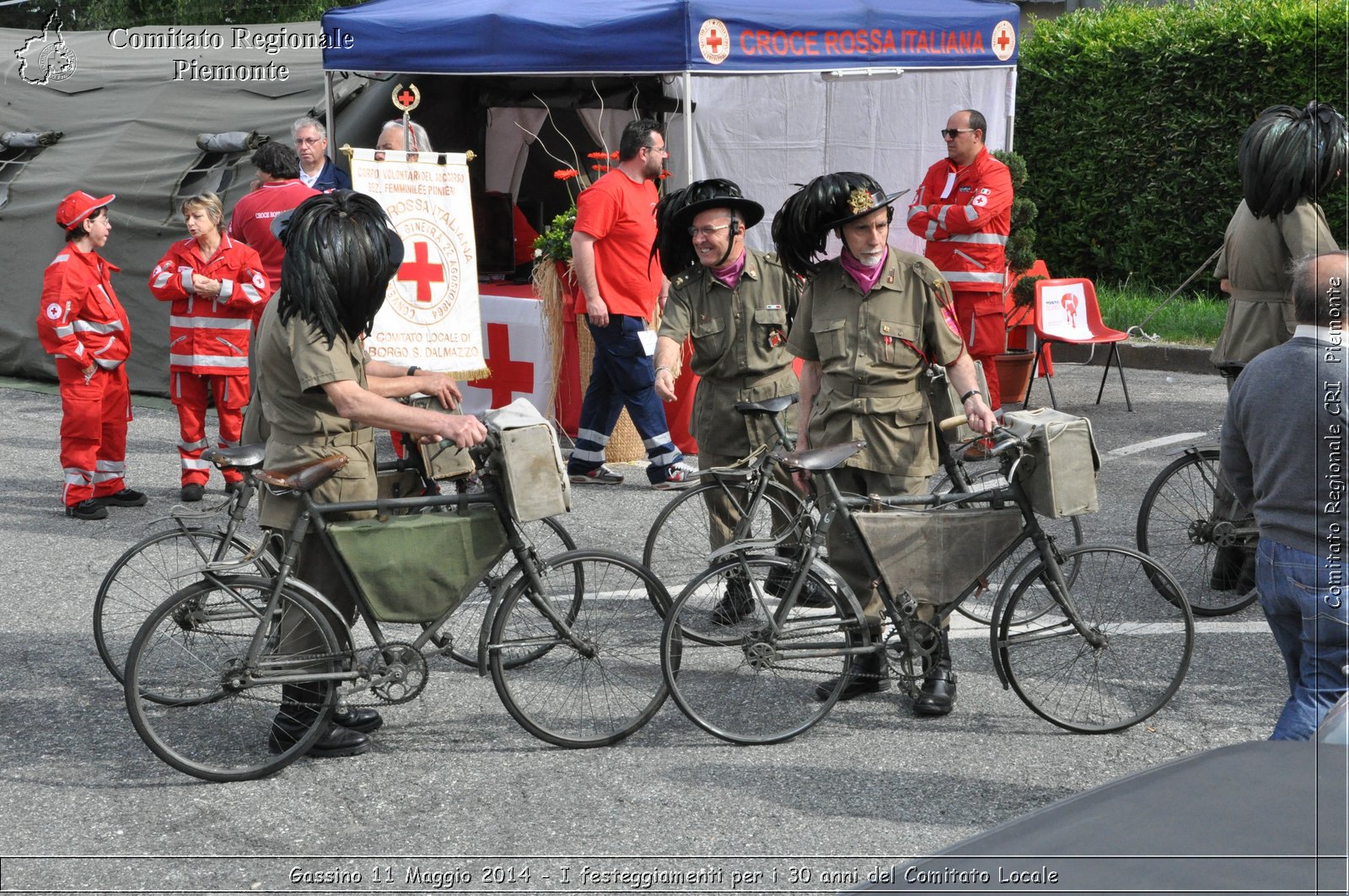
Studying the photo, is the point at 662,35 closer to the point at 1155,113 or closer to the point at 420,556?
the point at 420,556

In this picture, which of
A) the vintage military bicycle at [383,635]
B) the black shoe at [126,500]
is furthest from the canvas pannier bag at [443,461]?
the black shoe at [126,500]

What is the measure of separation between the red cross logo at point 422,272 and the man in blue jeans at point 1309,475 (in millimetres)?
5461

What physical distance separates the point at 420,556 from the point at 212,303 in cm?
432

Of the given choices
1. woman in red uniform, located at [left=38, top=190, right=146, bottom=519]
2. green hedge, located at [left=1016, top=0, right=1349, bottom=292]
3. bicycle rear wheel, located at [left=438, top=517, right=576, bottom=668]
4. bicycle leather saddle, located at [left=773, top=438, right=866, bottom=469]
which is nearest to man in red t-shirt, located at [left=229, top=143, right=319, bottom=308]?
woman in red uniform, located at [left=38, top=190, right=146, bottom=519]

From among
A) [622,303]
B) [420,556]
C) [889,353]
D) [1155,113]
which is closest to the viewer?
[420,556]

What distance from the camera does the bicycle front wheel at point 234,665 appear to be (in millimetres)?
4559

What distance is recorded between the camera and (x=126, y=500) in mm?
8328

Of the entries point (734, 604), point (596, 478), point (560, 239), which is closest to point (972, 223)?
point (560, 239)

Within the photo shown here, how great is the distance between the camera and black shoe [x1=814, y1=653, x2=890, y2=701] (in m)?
5.30

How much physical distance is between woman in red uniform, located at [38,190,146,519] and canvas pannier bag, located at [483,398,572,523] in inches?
169

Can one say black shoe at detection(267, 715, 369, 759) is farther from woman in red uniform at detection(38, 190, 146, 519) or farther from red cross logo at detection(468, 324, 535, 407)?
red cross logo at detection(468, 324, 535, 407)

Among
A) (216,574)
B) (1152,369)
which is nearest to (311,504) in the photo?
(216,574)

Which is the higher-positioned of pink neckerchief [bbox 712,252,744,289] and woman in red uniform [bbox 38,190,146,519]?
pink neckerchief [bbox 712,252,744,289]

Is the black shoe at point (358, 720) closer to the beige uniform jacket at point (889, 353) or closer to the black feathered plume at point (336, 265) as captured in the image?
the black feathered plume at point (336, 265)
